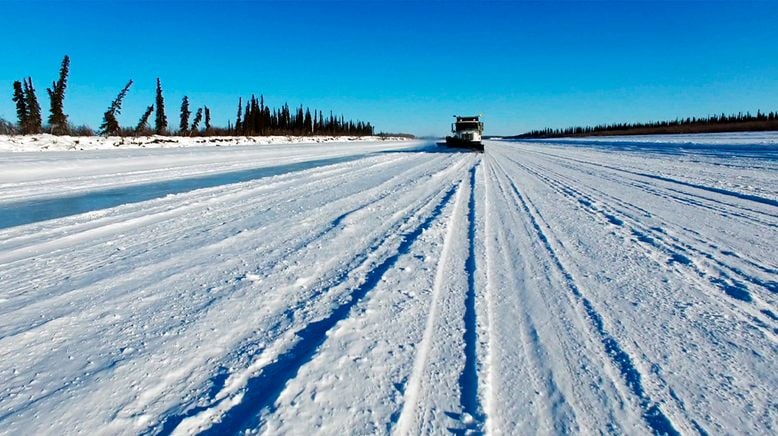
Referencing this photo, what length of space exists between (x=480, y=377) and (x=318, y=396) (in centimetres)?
92

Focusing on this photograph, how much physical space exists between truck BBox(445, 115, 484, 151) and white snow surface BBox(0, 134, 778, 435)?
24.4 meters

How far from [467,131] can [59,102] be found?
4941 cm

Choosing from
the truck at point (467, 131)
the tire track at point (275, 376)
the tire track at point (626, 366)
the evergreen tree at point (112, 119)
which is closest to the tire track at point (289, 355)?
the tire track at point (275, 376)

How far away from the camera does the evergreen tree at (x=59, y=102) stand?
48.9m

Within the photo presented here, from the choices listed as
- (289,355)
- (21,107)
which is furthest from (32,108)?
(289,355)

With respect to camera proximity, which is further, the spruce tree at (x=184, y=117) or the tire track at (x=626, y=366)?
the spruce tree at (x=184, y=117)

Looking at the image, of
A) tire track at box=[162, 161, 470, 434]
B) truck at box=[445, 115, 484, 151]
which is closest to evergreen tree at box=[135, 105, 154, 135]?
truck at box=[445, 115, 484, 151]

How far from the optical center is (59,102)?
49031 millimetres

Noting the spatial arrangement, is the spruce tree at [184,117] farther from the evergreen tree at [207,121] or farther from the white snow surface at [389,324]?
the white snow surface at [389,324]

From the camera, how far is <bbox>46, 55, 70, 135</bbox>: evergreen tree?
48.9 metres

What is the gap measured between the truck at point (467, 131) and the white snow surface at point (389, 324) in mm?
24442

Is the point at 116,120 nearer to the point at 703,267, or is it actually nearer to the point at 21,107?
the point at 21,107

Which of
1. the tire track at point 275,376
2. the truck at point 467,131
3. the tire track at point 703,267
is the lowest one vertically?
the tire track at point 275,376

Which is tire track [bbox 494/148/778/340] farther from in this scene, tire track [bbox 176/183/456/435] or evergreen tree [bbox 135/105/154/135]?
evergreen tree [bbox 135/105/154/135]
